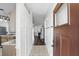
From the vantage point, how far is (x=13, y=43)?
1632 mm

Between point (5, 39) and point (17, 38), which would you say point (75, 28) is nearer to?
point (17, 38)

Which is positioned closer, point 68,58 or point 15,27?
point 68,58

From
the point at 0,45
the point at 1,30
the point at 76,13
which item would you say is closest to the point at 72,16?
the point at 76,13

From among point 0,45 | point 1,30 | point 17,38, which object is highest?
point 1,30

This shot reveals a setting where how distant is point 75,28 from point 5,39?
141 cm

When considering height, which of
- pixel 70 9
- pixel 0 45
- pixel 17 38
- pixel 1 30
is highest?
pixel 70 9

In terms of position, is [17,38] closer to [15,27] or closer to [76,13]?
[15,27]

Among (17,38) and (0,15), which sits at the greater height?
(0,15)

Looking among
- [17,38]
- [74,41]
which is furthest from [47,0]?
[17,38]

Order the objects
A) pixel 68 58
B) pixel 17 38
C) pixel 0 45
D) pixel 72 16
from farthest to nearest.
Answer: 1. pixel 0 45
2. pixel 17 38
3. pixel 72 16
4. pixel 68 58

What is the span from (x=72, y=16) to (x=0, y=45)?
1.39 m

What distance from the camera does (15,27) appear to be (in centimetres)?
165

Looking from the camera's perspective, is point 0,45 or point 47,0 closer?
point 47,0

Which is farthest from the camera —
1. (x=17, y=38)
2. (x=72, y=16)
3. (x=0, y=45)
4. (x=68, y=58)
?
(x=0, y=45)
